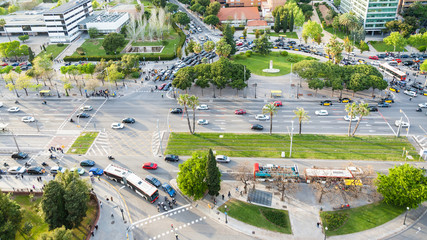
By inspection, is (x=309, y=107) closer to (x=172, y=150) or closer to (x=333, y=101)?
(x=333, y=101)

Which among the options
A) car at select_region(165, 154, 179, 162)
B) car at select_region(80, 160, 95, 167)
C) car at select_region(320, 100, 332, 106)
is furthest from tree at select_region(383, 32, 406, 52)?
car at select_region(80, 160, 95, 167)

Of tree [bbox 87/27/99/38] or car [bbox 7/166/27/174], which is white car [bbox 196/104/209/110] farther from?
tree [bbox 87/27/99/38]

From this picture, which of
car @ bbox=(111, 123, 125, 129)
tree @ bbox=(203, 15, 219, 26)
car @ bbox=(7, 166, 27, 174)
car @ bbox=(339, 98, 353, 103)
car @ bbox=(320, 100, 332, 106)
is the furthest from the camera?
tree @ bbox=(203, 15, 219, 26)

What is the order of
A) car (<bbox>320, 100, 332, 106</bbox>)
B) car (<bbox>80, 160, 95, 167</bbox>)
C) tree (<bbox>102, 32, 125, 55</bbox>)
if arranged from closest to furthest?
1. car (<bbox>80, 160, 95, 167</bbox>)
2. car (<bbox>320, 100, 332, 106</bbox>)
3. tree (<bbox>102, 32, 125, 55</bbox>)

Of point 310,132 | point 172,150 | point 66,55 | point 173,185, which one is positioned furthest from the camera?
point 66,55

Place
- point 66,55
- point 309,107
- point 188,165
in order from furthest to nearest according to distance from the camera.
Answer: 1. point 66,55
2. point 309,107
3. point 188,165

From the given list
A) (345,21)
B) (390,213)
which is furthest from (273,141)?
(345,21)

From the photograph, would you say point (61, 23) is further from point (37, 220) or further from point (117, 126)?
point (37, 220)

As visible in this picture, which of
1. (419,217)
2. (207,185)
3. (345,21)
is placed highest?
(345,21)
